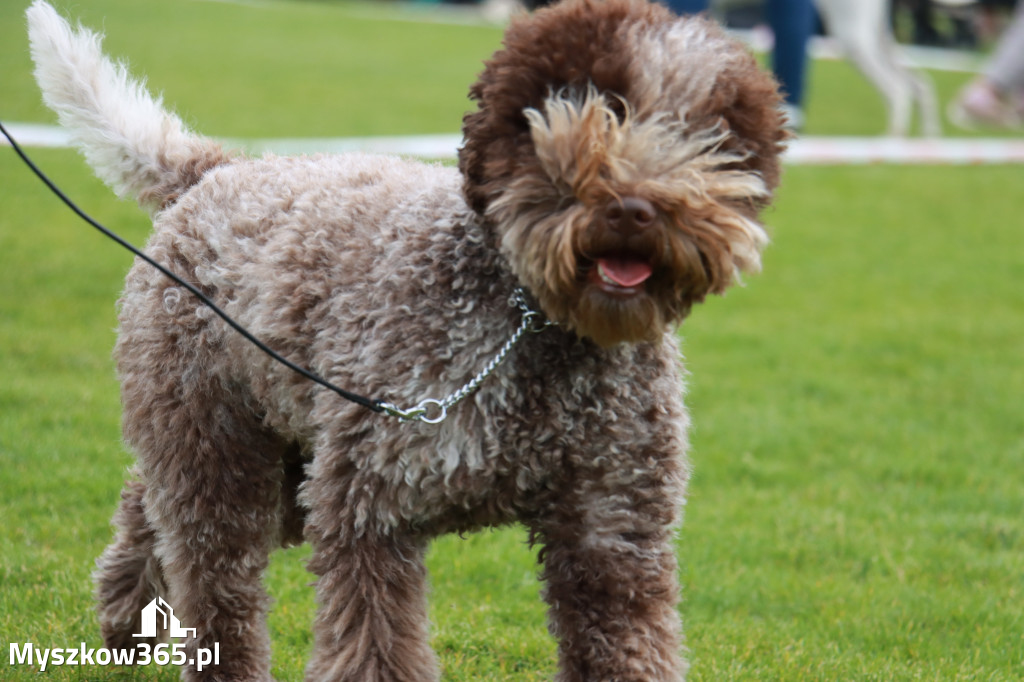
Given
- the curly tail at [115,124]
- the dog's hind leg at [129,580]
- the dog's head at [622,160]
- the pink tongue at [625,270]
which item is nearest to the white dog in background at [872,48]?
the curly tail at [115,124]

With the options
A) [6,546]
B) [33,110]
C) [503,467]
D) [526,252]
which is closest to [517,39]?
[526,252]

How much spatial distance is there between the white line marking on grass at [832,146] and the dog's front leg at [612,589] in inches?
336

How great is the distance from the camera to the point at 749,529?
6016mm

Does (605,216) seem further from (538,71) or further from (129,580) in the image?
(129,580)

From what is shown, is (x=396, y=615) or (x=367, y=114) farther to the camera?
(x=367, y=114)

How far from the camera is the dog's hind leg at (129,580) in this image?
439 centimetres

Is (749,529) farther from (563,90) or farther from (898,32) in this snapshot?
(898,32)

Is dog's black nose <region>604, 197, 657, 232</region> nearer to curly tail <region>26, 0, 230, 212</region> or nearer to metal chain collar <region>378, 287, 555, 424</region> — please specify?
metal chain collar <region>378, 287, 555, 424</region>

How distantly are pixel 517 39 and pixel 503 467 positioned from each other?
102 centimetres

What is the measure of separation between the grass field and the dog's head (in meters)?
1.49

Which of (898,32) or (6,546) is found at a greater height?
(898,32)

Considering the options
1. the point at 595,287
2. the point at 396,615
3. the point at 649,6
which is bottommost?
the point at 396,615

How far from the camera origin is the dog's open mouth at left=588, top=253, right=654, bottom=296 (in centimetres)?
297

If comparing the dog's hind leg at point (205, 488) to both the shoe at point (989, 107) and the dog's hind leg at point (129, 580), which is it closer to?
the dog's hind leg at point (129, 580)
